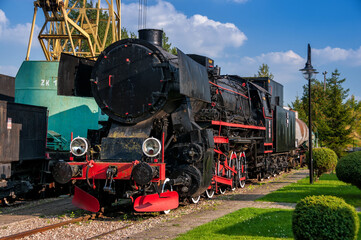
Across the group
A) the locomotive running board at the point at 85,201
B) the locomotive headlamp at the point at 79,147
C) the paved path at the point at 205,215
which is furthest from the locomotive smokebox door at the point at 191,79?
the locomotive running board at the point at 85,201

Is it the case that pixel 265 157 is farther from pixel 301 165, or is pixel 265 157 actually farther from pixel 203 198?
pixel 301 165

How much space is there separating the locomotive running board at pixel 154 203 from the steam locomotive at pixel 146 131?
0.06ft

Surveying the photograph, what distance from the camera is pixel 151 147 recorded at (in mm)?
8297

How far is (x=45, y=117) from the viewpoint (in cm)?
1262

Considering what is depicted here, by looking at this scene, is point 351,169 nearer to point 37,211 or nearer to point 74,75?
point 74,75

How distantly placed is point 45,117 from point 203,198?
5471 millimetres

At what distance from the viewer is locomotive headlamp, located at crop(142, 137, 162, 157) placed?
820 cm

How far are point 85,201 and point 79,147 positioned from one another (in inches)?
45.7

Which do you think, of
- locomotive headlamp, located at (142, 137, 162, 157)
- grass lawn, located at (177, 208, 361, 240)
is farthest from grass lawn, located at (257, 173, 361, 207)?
locomotive headlamp, located at (142, 137, 162, 157)

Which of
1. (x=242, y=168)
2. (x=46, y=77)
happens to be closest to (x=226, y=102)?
(x=242, y=168)

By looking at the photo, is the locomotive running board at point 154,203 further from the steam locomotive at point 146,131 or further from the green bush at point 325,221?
the green bush at point 325,221

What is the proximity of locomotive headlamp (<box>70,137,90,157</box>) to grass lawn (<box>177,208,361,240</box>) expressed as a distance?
3.06 metres

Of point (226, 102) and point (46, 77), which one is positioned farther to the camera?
point (46, 77)

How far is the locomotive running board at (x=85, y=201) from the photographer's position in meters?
8.48
